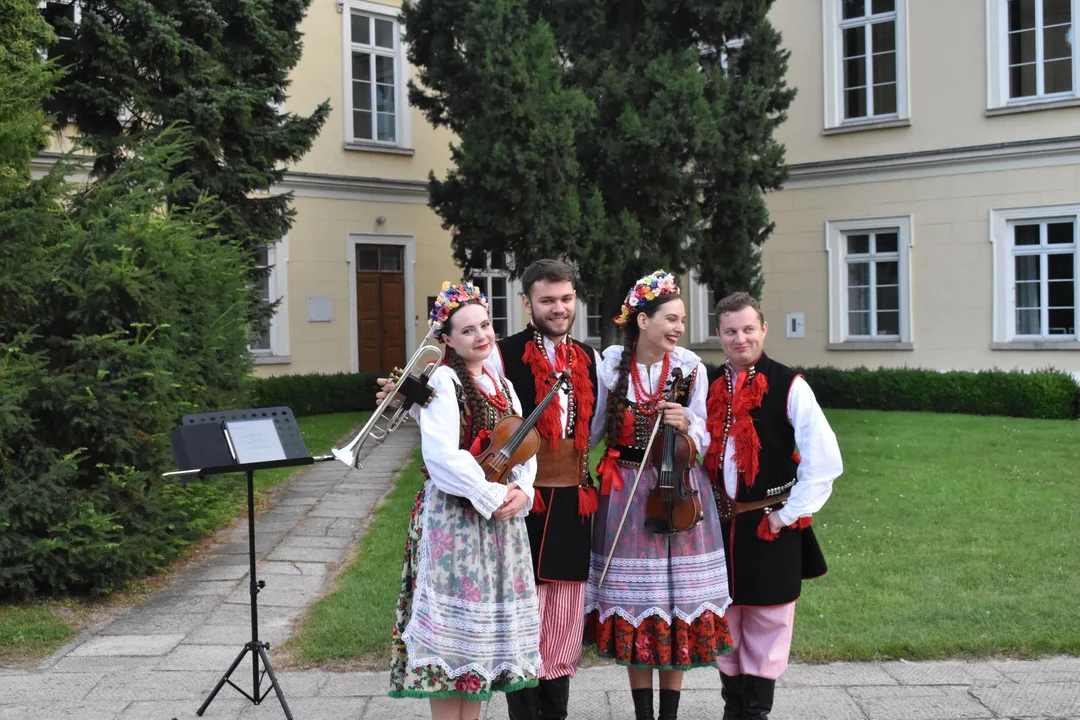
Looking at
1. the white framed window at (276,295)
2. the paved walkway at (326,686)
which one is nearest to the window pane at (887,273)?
the white framed window at (276,295)

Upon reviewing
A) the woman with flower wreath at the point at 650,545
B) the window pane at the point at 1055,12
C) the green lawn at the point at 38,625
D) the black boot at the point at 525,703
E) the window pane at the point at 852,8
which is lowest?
the green lawn at the point at 38,625

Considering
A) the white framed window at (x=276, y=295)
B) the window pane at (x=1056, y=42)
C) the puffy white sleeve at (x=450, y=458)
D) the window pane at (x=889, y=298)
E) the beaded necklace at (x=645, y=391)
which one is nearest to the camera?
the puffy white sleeve at (x=450, y=458)

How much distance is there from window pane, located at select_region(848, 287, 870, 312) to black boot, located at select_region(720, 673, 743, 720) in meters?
14.3

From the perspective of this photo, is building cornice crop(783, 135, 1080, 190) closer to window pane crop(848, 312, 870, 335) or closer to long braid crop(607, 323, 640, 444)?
window pane crop(848, 312, 870, 335)

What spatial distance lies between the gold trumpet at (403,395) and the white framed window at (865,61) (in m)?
14.8

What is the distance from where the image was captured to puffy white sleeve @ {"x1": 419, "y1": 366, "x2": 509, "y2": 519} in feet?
12.3

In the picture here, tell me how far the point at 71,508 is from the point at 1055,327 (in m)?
13.9

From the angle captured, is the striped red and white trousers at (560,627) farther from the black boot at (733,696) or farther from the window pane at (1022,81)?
the window pane at (1022,81)

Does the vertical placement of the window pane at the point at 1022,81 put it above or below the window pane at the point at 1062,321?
above

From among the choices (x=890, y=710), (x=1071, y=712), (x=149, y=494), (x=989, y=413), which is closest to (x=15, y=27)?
(x=149, y=494)

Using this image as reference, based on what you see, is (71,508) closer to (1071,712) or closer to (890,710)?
(890,710)

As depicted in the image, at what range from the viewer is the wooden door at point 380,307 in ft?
63.4

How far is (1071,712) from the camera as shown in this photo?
4.55 m

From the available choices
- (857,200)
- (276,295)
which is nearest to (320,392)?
(276,295)
